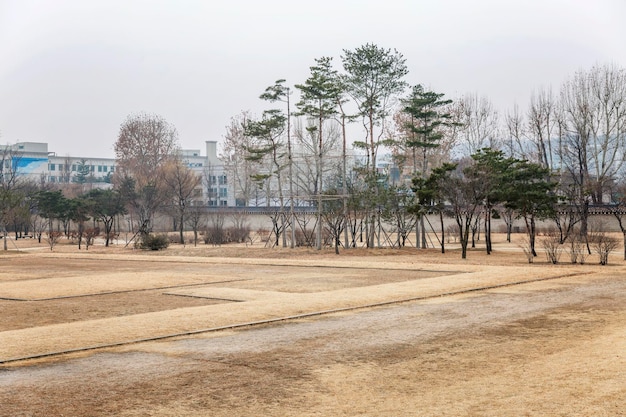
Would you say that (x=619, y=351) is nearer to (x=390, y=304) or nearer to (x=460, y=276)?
(x=390, y=304)

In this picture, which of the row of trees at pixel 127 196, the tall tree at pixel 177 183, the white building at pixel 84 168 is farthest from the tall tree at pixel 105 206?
the white building at pixel 84 168

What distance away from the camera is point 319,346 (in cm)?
1146

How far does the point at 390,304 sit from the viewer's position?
16656 millimetres

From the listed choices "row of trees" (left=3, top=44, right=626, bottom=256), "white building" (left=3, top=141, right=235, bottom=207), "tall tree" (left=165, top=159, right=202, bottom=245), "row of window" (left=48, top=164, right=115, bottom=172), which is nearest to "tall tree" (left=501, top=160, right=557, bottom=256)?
"row of trees" (left=3, top=44, right=626, bottom=256)

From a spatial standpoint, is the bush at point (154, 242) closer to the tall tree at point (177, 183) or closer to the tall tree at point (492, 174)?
the tall tree at point (492, 174)

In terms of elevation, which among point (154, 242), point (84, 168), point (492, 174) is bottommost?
point (154, 242)

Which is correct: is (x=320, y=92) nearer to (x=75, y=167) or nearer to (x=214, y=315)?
(x=214, y=315)

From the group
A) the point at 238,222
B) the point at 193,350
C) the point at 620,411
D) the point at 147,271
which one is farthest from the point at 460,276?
the point at 238,222

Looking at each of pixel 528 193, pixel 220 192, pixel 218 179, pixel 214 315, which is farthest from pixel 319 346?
pixel 218 179

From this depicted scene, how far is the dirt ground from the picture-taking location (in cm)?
800

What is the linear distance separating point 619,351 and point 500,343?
1687mm

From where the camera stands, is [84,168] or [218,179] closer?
[218,179]

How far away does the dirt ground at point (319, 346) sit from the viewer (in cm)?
800

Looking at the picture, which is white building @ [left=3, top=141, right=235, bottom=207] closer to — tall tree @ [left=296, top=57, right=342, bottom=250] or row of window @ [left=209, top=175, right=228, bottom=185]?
row of window @ [left=209, top=175, right=228, bottom=185]
